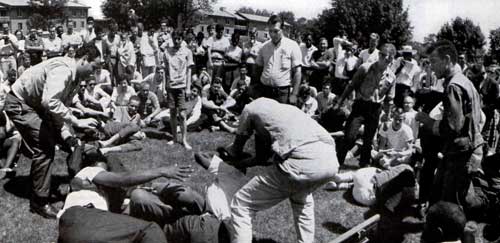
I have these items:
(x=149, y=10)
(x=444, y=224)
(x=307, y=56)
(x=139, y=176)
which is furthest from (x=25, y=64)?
(x=149, y=10)

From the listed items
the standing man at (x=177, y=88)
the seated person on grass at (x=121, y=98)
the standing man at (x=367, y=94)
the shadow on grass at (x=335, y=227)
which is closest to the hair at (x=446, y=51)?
the shadow on grass at (x=335, y=227)

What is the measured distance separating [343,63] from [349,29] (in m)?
41.9

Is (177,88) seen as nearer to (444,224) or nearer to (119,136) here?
(119,136)

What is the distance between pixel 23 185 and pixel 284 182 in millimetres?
4606

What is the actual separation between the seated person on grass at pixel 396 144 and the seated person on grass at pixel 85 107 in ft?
18.1

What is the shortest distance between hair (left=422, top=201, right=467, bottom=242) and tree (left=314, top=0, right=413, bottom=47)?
50.3m

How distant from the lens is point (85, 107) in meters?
11.0

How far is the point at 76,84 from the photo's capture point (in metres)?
6.27

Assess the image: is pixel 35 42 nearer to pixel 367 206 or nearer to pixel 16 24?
pixel 367 206

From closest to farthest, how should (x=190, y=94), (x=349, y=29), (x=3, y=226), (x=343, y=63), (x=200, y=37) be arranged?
1. (x=3, y=226)
2. (x=190, y=94)
3. (x=343, y=63)
4. (x=200, y=37)
5. (x=349, y=29)

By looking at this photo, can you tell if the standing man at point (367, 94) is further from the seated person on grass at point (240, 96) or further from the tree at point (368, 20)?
the tree at point (368, 20)

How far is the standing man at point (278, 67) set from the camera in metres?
8.58

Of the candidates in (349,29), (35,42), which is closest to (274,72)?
(35,42)

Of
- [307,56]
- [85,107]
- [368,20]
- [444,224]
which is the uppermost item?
[368,20]
